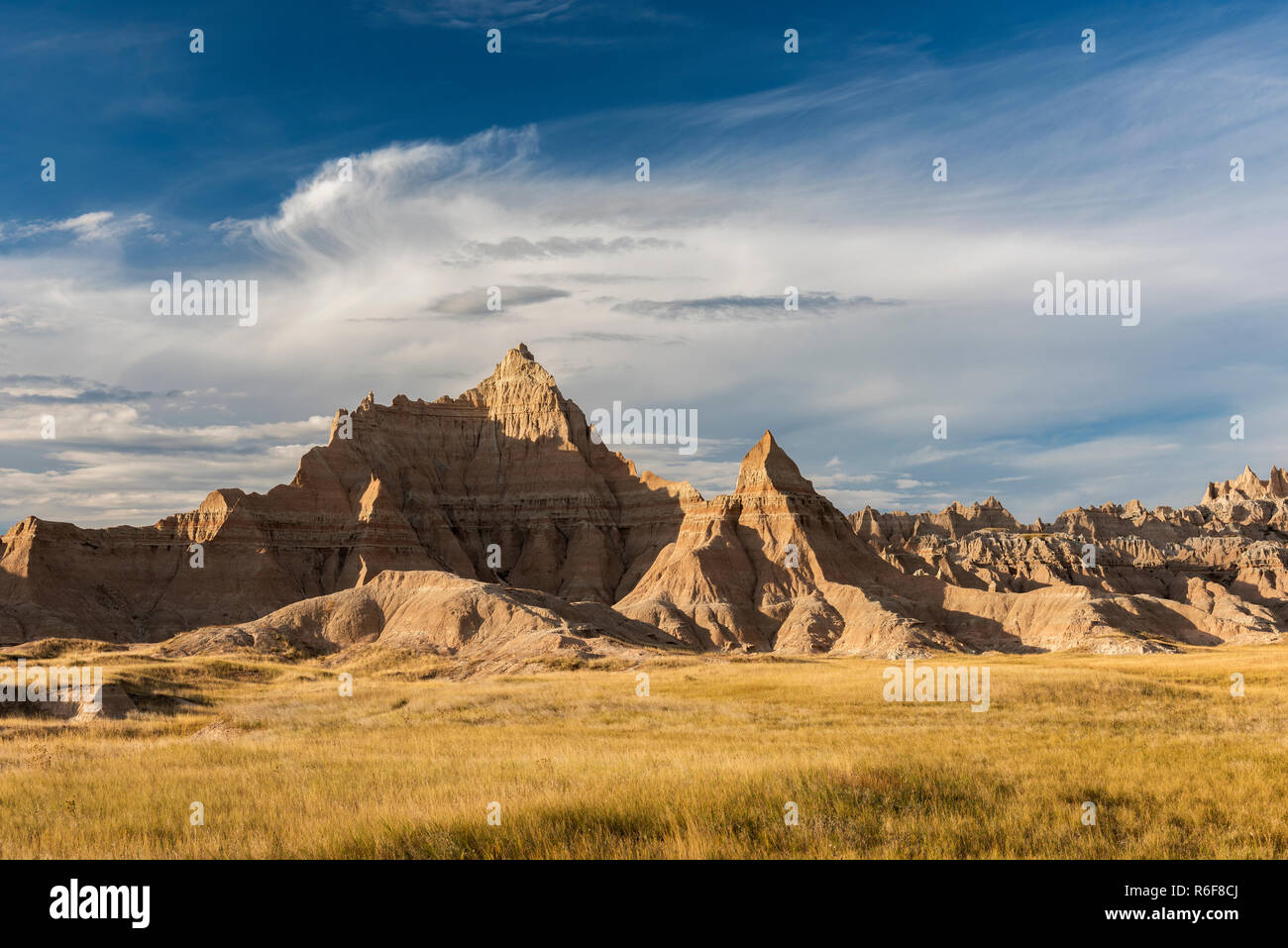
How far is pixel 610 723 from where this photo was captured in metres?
30.2

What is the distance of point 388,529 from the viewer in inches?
5709

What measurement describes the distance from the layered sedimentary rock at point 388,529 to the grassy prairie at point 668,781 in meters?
98.0

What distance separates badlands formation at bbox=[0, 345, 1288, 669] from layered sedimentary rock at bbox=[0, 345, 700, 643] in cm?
34

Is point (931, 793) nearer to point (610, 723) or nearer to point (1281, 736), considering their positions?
point (1281, 736)

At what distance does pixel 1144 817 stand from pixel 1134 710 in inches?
764

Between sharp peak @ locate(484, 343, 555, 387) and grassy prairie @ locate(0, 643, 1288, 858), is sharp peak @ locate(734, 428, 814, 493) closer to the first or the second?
sharp peak @ locate(484, 343, 555, 387)

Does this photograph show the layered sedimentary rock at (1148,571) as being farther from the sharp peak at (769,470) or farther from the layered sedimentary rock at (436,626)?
Result: the layered sedimentary rock at (436,626)

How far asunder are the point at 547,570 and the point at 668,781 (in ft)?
449

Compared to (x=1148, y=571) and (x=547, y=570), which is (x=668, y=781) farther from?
(x=1148, y=571)

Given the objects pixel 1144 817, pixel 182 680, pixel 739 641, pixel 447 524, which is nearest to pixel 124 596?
pixel 447 524

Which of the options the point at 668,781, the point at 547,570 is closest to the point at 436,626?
the point at 547,570

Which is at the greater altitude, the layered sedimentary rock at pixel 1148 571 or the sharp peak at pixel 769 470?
the sharp peak at pixel 769 470

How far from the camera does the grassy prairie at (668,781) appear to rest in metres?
12.2

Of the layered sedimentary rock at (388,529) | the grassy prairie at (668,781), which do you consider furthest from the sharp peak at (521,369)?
the grassy prairie at (668,781)
